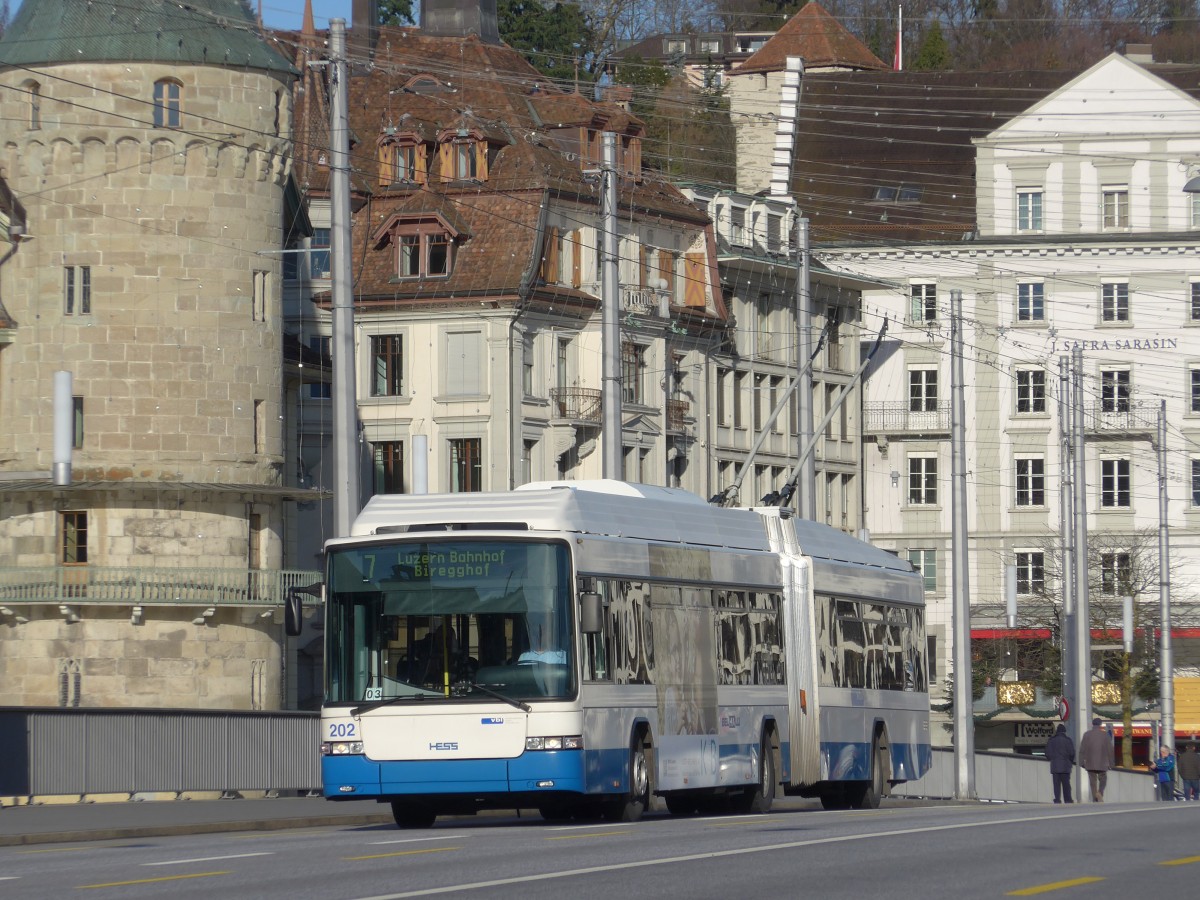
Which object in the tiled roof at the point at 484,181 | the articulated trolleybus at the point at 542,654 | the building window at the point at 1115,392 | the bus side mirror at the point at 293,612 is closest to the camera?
the bus side mirror at the point at 293,612

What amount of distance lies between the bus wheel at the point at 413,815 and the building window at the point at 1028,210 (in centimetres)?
6174

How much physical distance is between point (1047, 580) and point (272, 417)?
38259mm

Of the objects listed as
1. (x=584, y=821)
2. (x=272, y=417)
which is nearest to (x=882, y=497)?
(x=272, y=417)

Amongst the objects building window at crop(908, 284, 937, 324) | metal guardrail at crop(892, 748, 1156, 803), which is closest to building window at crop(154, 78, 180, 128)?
metal guardrail at crop(892, 748, 1156, 803)

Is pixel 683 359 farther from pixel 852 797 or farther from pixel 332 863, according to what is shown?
pixel 332 863

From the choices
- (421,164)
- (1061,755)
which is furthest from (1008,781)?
(421,164)

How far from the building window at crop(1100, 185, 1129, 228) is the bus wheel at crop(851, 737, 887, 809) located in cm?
5384

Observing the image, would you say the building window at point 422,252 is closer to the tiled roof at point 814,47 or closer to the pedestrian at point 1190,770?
the pedestrian at point 1190,770

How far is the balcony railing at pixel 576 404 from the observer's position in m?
66.1

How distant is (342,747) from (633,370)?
4672 cm

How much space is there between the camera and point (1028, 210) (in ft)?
274

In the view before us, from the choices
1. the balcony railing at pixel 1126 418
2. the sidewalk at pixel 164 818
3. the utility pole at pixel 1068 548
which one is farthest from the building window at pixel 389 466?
the sidewalk at pixel 164 818

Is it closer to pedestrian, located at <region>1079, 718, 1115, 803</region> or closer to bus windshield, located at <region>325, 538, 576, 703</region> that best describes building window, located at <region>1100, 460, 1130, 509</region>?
pedestrian, located at <region>1079, 718, 1115, 803</region>

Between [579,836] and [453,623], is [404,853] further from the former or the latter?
[453,623]
